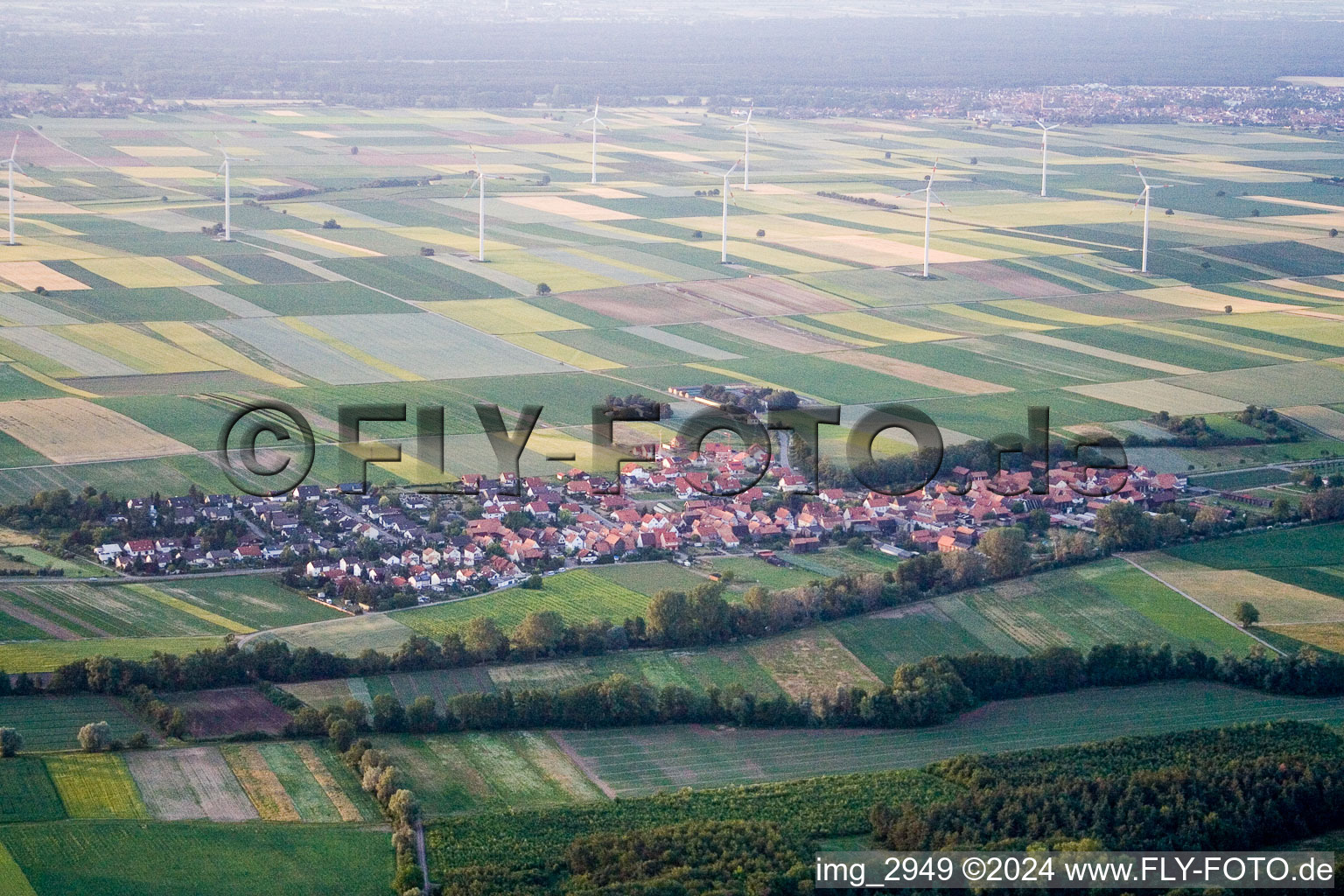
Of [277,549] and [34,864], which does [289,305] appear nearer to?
[277,549]

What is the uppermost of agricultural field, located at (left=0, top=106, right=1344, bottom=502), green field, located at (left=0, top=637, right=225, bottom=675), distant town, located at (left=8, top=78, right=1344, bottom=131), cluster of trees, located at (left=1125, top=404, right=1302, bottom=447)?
distant town, located at (left=8, top=78, right=1344, bottom=131)

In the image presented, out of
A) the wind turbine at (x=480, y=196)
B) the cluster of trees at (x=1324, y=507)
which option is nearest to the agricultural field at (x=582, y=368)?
the wind turbine at (x=480, y=196)

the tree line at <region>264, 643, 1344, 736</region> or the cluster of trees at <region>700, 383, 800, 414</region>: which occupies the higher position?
the cluster of trees at <region>700, 383, 800, 414</region>

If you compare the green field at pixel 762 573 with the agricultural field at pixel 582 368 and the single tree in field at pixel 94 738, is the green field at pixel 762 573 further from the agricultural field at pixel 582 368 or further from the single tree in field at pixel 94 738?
the single tree in field at pixel 94 738

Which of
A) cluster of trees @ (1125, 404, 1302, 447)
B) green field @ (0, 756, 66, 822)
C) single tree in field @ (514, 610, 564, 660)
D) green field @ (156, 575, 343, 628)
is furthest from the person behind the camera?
cluster of trees @ (1125, 404, 1302, 447)

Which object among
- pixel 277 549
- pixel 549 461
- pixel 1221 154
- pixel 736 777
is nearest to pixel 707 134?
pixel 1221 154

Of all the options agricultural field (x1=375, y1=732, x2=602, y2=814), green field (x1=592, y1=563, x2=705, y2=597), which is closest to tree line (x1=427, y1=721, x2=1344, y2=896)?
agricultural field (x1=375, y1=732, x2=602, y2=814)

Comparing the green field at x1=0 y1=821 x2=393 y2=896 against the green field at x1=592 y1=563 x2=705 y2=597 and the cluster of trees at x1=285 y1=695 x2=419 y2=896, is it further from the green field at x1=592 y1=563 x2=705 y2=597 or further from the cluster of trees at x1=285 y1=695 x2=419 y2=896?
the green field at x1=592 y1=563 x2=705 y2=597

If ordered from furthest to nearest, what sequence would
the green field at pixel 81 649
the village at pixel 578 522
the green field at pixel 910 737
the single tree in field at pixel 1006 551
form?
the single tree in field at pixel 1006 551, the village at pixel 578 522, the green field at pixel 81 649, the green field at pixel 910 737
